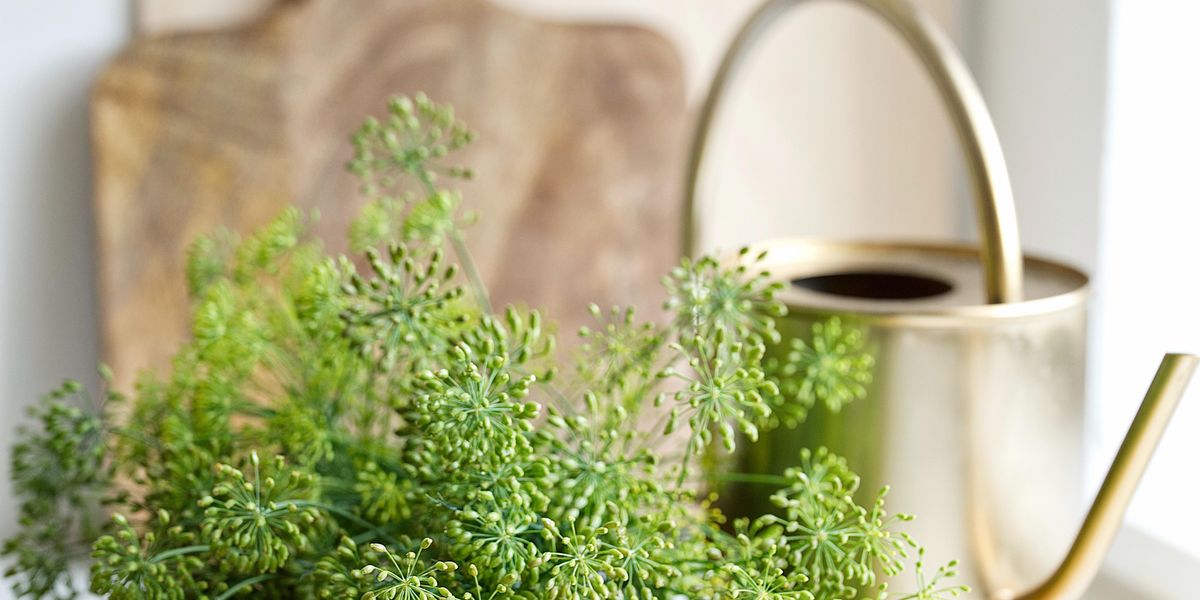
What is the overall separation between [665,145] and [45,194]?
46 centimetres

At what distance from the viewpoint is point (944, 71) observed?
45 centimetres

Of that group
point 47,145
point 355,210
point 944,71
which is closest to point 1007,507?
point 944,71

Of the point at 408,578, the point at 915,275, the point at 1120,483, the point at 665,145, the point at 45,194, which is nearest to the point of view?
the point at 408,578

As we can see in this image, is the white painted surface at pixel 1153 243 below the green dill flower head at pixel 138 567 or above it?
above

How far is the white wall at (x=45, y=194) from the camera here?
753 millimetres

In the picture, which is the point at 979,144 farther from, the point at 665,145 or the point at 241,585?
the point at 665,145

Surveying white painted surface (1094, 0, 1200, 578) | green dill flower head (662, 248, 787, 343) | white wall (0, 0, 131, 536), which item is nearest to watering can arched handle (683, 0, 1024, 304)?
green dill flower head (662, 248, 787, 343)

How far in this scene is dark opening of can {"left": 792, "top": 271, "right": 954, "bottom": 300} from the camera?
50 centimetres

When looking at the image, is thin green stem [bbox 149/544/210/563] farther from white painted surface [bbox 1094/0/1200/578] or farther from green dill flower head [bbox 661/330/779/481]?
white painted surface [bbox 1094/0/1200/578]

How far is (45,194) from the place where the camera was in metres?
0.77

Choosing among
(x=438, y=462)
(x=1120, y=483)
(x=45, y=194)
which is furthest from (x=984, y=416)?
(x=45, y=194)

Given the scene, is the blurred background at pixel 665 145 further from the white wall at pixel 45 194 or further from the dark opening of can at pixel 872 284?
the dark opening of can at pixel 872 284

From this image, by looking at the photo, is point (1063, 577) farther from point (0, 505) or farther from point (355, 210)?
point (0, 505)

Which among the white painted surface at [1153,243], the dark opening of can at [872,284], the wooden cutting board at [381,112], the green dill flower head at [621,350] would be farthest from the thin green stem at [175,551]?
the white painted surface at [1153,243]
